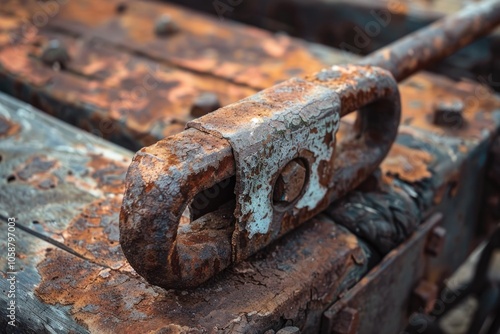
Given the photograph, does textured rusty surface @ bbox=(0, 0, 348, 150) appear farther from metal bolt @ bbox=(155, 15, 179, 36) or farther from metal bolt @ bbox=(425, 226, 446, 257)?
metal bolt @ bbox=(425, 226, 446, 257)

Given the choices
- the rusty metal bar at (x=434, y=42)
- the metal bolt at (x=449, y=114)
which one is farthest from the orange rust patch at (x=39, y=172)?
the metal bolt at (x=449, y=114)

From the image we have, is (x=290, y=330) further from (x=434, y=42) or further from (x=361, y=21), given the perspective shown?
(x=361, y=21)

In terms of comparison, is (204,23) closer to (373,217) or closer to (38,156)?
(38,156)

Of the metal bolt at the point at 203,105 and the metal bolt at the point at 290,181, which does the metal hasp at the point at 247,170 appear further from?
the metal bolt at the point at 203,105

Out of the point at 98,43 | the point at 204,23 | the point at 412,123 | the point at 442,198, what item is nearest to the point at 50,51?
the point at 98,43

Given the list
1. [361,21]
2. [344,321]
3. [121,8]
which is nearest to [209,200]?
[344,321]

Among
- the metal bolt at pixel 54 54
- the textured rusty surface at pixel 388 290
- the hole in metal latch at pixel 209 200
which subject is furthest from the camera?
the metal bolt at pixel 54 54

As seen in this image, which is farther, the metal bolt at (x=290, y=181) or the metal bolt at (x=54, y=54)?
the metal bolt at (x=54, y=54)
